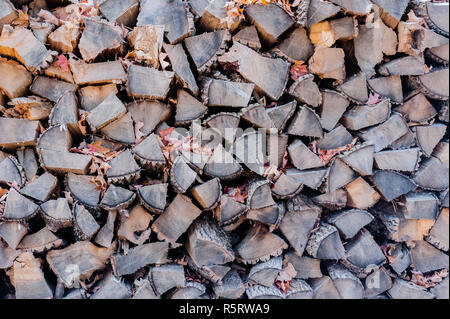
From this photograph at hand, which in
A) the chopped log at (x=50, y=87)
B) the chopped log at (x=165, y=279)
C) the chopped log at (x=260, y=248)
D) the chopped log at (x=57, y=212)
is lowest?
the chopped log at (x=165, y=279)

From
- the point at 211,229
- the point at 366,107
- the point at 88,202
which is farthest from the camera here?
the point at 366,107

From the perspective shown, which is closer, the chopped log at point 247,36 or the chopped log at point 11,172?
the chopped log at point 11,172

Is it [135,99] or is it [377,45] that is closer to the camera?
[135,99]

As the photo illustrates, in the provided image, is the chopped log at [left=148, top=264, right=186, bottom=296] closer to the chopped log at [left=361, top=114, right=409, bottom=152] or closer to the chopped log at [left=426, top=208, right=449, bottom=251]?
the chopped log at [left=361, top=114, right=409, bottom=152]

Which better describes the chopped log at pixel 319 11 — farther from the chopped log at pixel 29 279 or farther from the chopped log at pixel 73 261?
the chopped log at pixel 29 279

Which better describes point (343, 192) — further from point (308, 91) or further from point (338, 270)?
point (308, 91)

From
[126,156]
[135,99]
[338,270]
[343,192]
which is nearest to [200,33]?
[135,99]

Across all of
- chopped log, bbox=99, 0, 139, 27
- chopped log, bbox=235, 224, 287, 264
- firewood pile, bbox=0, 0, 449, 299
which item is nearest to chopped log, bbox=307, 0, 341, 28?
firewood pile, bbox=0, 0, 449, 299

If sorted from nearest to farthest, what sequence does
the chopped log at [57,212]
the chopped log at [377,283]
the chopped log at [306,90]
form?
the chopped log at [57,212]
the chopped log at [306,90]
the chopped log at [377,283]

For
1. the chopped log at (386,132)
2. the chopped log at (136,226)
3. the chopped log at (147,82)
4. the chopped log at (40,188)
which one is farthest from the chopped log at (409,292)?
the chopped log at (40,188)
